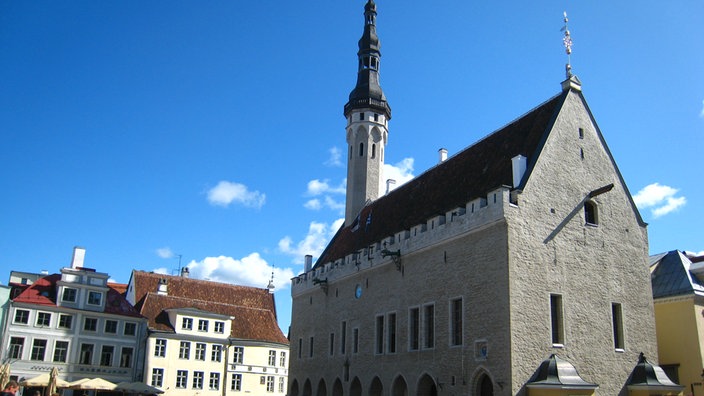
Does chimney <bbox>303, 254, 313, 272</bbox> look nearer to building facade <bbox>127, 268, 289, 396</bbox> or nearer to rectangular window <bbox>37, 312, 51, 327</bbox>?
building facade <bbox>127, 268, 289, 396</bbox>

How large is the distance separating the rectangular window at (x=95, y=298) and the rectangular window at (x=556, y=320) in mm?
25867

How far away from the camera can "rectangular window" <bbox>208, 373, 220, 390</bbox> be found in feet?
134

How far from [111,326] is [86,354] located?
2.03 m

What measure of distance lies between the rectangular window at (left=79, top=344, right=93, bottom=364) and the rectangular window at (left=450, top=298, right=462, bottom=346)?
22072 mm

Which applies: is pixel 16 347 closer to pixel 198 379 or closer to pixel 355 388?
pixel 198 379

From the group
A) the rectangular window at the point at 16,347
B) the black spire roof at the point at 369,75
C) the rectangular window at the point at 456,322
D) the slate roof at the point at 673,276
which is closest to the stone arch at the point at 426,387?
the rectangular window at the point at 456,322

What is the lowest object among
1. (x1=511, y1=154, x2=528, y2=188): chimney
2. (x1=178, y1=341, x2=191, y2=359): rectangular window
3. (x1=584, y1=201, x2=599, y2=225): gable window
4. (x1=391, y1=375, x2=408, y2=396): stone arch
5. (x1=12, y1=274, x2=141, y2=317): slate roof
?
(x1=391, y1=375, x2=408, y2=396): stone arch

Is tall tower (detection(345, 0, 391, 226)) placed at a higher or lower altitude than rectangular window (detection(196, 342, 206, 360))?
higher

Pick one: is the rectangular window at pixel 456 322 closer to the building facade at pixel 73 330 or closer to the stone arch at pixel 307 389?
the stone arch at pixel 307 389

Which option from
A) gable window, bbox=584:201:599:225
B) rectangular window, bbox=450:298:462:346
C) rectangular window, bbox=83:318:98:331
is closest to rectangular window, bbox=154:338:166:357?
rectangular window, bbox=83:318:98:331

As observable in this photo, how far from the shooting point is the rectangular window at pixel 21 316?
33688 mm

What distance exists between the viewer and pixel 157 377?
38.3m

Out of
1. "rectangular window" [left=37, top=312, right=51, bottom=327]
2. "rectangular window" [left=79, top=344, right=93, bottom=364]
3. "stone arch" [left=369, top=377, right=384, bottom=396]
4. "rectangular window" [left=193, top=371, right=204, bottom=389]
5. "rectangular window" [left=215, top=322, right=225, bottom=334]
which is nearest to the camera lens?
"stone arch" [left=369, top=377, right=384, bottom=396]

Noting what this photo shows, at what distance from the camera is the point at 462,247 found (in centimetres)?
2334
